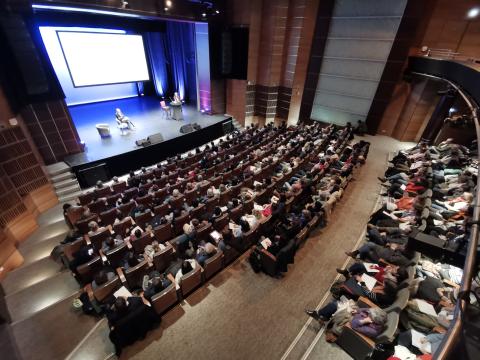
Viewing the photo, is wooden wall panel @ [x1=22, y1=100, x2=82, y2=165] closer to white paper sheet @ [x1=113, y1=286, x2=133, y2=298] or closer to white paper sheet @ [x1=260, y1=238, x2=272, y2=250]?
white paper sheet @ [x1=113, y1=286, x2=133, y2=298]

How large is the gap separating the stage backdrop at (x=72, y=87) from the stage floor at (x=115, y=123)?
37cm

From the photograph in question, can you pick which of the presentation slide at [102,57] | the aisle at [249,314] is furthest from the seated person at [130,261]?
the presentation slide at [102,57]

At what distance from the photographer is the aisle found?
3.83m

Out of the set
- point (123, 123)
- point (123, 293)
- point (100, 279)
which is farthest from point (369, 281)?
point (123, 123)

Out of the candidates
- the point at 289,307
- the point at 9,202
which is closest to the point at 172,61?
the point at 9,202

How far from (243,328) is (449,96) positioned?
10.8m

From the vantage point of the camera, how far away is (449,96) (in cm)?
896

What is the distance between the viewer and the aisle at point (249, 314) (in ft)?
12.6

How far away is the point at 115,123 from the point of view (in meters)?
11.5

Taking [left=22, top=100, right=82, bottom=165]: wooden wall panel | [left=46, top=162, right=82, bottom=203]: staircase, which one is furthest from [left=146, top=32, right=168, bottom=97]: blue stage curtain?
[left=46, top=162, right=82, bottom=203]: staircase

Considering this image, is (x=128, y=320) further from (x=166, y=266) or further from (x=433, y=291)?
(x=433, y=291)

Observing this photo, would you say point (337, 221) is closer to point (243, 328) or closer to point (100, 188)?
point (243, 328)

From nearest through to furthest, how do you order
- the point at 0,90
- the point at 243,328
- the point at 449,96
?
1. the point at 243,328
2. the point at 0,90
3. the point at 449,96

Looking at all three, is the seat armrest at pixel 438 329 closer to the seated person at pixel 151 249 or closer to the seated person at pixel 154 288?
the seated person at pixel 154 288
